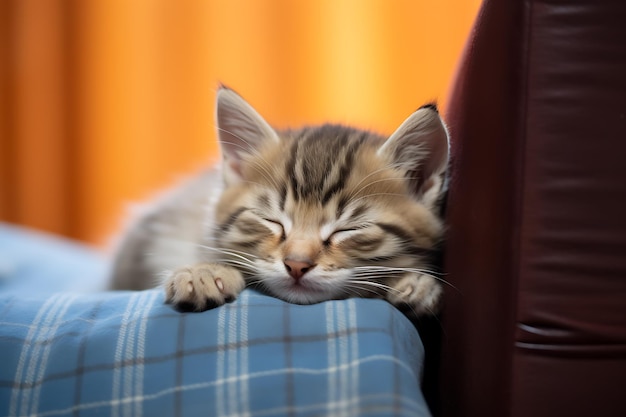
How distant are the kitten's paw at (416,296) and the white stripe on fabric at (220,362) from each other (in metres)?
0.31

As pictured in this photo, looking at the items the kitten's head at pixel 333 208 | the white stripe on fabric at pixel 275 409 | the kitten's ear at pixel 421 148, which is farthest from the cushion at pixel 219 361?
the kitten's ear at pixel 421 148

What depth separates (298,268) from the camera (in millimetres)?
1105

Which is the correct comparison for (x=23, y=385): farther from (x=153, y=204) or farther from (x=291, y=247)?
(x=153, y=204)

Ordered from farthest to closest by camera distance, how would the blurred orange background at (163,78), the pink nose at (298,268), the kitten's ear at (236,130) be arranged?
the blurred orange background at (163,78) < the kitten's ear at (236,130) < the pink nose at (298,268)

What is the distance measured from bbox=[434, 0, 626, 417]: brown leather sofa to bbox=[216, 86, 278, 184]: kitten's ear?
0.61 metres

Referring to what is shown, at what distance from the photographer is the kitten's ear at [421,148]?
1.20 metres

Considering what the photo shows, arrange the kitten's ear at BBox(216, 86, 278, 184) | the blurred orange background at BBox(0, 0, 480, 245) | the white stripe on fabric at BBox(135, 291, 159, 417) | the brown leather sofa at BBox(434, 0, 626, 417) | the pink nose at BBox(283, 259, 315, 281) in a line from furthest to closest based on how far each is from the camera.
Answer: the blurred orange background at BBox(0, 0, 480, 245) → the kitten's ear at BBox(216, 86, 278, 184) → the pink nose at BBox(283, 259, 315, 281) → the white stripe on fabric at BBox(135, 291, 159, 417) → the brown leather sofa at BBox(434, 0, 626, 417)

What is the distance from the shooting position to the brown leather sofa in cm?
80

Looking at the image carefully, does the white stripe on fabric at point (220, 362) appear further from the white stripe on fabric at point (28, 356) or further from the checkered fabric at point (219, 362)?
the white stripe on fabric at point (28, 356)

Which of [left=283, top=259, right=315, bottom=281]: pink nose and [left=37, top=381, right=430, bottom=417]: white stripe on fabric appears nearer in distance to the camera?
[left=37, top=381, right=430, bottom=417]: white stripe on fabric

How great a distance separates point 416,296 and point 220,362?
38 cm

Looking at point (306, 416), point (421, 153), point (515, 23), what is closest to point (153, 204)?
point (421, 153)

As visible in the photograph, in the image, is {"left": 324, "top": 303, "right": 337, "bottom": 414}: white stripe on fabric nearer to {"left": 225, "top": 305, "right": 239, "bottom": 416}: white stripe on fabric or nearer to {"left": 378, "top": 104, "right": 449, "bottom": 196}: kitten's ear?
{"left": 225, "top": 305, "right": 239, "bottom": 416}: white stripe on fabric

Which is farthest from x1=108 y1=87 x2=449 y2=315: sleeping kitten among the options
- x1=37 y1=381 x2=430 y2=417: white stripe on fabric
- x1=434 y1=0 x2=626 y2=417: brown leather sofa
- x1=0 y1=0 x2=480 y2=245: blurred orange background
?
x1=0 y1=0 x2=480 y2=245: blurred orange background
